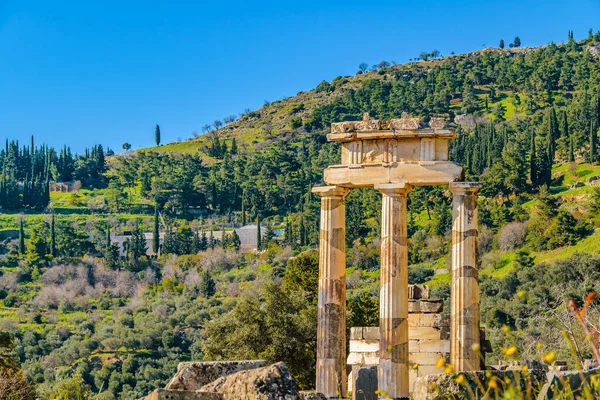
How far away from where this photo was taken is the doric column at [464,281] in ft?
82.2

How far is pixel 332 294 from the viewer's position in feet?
86.5

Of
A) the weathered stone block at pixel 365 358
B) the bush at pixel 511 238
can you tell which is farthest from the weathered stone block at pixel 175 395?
the bush at pixel 511 238

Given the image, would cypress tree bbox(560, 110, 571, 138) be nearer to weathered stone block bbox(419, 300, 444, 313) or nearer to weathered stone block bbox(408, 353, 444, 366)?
weathered stone block bbox(419, 300, 444, 313)

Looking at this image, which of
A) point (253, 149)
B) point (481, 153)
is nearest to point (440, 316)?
point (481, 153)

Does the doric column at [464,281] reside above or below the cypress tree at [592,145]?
below

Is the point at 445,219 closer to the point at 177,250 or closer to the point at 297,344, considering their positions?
the point at 177,250

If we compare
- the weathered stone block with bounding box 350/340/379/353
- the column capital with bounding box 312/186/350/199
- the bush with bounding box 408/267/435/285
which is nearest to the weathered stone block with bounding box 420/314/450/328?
the weathered stone block with bounding box 350/340/379/353

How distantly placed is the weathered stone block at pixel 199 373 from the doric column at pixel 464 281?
1509 centimetres

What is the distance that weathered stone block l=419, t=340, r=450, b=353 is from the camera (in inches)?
1064

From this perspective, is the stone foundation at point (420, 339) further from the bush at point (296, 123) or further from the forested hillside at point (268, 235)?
the bush at point (296, 123)

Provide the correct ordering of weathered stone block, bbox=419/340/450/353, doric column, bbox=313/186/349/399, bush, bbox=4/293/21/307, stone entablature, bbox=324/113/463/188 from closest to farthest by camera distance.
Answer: stone entablature, bbox=324/113/463/188 → doric column, bbox=313/186/349/399 → weathered stone block, bbox=419/340/450/353 → bush, bbox=4/293/21/307

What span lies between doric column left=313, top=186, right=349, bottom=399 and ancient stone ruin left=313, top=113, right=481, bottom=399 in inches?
0.9

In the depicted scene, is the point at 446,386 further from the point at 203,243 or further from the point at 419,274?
the point at 203,243

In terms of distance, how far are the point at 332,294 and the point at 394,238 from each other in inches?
78.2
